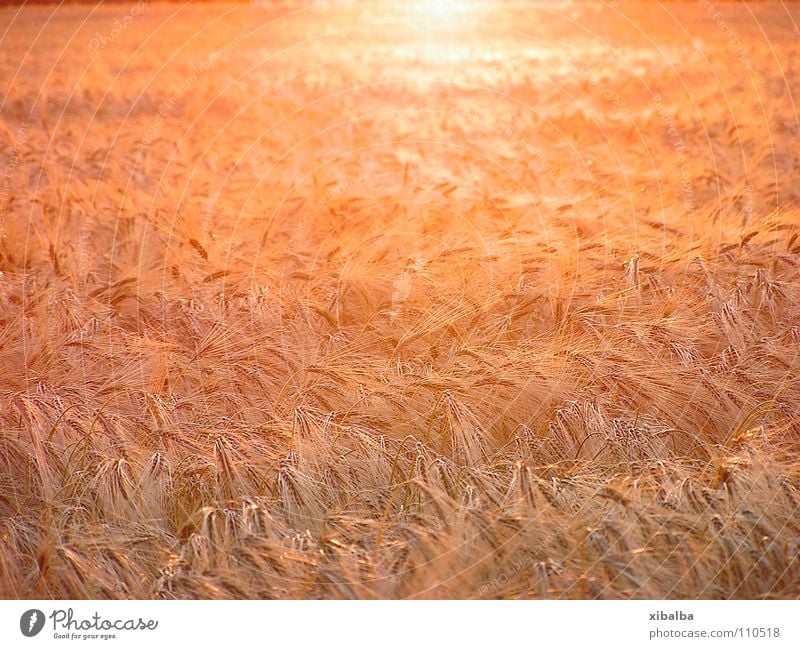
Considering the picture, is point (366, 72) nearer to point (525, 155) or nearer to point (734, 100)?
point (525, 155)

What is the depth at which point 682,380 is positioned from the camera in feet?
4.66

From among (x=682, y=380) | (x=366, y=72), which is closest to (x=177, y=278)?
(x=682, y=380)

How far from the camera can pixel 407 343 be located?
160 cm

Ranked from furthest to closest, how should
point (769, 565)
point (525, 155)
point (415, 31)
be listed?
point (415, 31) → point (525, 155) → point (769, 565)

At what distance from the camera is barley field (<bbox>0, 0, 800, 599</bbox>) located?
1.17 m

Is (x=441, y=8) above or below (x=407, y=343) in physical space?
above

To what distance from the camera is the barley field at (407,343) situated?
117 centimetres

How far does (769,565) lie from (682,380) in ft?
1.17

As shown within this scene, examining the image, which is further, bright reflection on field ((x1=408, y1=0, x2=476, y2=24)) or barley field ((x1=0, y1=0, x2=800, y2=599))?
bright reflection on field ((x1=408, y1=0, x2=476, y2=24))
